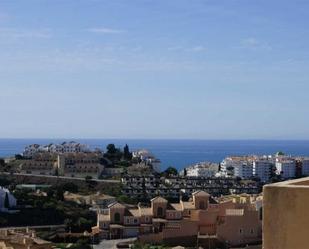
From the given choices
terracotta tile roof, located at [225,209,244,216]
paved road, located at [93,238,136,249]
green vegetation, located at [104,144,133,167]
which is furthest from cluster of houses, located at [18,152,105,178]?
terracotta tile roof, located at [225,209,244,216]

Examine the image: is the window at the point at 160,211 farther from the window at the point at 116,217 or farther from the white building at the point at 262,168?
the white building at the point at 262,168

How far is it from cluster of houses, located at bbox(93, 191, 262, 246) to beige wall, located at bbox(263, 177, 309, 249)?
27656 millimetres

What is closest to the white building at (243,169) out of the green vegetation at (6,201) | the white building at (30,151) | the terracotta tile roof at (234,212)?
the white building at (30,151)

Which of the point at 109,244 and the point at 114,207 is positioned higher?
the point at 114,207

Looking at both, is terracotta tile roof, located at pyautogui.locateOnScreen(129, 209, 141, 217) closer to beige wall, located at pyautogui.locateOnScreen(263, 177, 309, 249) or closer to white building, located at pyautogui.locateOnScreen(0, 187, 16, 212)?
white building, located at pyautogui.locateOnScreen(0, 187, 16, 212)

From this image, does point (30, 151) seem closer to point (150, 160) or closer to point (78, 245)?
point (150, 160)

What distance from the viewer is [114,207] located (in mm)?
32875

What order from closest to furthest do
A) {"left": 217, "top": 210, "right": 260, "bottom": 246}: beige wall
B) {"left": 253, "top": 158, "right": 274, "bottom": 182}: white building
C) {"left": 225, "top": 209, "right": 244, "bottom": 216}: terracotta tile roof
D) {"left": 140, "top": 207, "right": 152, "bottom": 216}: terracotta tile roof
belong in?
1. {"left": 217, "top": 210, "right": 260, "bottom": 246}: beige wall
2. {"left": 225, "top": 209, "right": 244, "bottom": 216}: terracotta tile roof
3. {"left": 140, "top": 207, "right": 152, "bottom": 216}: terracotta tile roof
4. {"left": 253, "top": 158, "right": 274, "bottom": 182}: white building

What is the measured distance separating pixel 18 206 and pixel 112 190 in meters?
9.23

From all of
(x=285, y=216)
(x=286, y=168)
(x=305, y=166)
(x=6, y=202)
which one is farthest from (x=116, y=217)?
(x=305, y=166)

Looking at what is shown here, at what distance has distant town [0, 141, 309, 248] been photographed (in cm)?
3027

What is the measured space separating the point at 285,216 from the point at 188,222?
94.2 feet

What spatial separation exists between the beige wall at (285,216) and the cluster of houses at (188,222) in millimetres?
27656

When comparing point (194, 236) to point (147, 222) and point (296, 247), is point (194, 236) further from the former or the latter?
point (296, 247)
